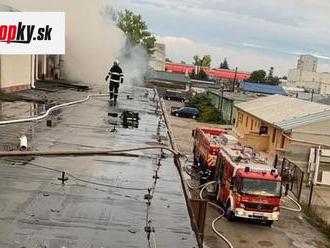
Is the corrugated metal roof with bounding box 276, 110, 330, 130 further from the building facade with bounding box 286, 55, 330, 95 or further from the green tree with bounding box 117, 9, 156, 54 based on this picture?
the building facade with bounding box 286, 55, 330, 95

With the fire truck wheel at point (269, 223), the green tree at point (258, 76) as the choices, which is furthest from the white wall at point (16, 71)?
the green tree at point (258, 76)

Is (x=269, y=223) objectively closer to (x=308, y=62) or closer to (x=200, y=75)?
(x=200, y=75)

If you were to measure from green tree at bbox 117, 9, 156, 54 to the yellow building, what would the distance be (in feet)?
102

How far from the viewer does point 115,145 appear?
11.1 metres

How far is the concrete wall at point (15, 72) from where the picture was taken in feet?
56.1

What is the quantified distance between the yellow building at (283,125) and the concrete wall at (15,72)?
1441cm

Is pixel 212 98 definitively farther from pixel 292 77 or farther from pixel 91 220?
pixel 292 77

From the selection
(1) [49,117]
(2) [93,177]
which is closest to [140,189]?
(2) [93,177]

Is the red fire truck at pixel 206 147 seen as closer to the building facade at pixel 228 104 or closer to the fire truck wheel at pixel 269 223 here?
the fire truck wheel at pixel 269 223

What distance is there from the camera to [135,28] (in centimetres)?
6981

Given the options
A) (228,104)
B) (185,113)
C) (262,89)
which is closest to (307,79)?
(262,89)

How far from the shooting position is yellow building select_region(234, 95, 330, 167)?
88.9ft

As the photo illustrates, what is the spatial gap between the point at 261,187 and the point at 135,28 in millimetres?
56156

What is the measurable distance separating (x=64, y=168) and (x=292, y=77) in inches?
4652
